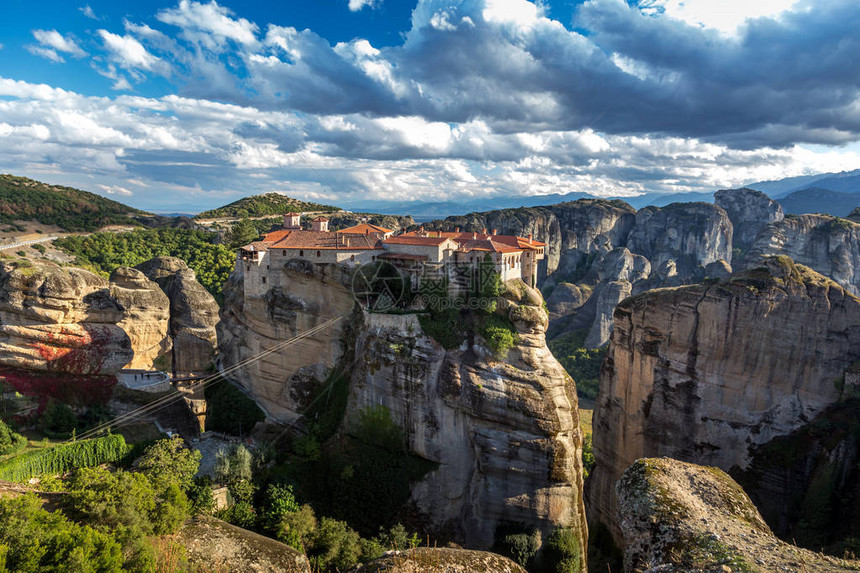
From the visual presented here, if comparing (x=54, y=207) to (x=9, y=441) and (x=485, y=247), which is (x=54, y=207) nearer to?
(x=9, y=441)

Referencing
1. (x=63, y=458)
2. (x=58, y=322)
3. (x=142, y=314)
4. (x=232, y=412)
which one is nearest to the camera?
(x=63, y=458)

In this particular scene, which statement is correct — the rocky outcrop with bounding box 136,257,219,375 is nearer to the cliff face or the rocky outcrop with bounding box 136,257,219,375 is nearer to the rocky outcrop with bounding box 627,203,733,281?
the cliff face

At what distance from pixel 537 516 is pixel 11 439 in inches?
1062

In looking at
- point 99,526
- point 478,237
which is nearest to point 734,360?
point 478,237

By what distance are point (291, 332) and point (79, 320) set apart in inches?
505

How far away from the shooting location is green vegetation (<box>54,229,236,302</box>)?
51.8 meters

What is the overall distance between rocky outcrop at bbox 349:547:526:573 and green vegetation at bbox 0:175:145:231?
7228 centimetres

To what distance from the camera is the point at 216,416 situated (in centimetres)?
3038

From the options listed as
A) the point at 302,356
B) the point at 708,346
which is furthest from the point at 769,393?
the point at 302,356

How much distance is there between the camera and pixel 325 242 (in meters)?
29.5

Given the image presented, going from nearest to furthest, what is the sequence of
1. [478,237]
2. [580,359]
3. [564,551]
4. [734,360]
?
1. [564,551]
2. [734,360]
3. [478,237]
4. [580,359]

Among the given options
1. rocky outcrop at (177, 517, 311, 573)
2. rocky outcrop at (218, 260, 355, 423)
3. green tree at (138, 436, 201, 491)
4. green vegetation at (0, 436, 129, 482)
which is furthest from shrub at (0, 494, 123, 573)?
rocky outcrop at (218, 260, 355, 423)

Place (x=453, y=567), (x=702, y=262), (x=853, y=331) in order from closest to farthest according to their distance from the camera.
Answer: (x=453, y=567) → (x=853, y=331) → (x=702, y=262)

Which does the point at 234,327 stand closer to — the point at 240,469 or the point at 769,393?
→ the point at 240,469
